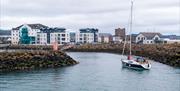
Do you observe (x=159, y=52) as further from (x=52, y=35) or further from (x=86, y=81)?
(x=52, y=35)

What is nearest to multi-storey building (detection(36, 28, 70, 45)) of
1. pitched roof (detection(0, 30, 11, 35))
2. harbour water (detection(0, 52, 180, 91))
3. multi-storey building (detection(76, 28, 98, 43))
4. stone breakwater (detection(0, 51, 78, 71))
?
multi-storey building (detection(76, 28, 98, 43))

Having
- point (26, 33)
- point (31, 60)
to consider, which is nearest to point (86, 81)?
point (31, 60)

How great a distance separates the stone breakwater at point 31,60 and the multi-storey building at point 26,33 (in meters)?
60.4

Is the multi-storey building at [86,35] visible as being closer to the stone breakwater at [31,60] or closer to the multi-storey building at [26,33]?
the multi-storey building at [26,33]

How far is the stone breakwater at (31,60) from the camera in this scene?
129 feet

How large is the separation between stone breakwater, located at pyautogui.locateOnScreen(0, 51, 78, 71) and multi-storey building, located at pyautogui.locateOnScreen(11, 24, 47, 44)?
60381 millimetres

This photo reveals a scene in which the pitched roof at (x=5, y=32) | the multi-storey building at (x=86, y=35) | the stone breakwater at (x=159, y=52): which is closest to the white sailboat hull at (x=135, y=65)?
the stone breakwater at (x=159, y=52)

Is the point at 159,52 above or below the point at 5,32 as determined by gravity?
below

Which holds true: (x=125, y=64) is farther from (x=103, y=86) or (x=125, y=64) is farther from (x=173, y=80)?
(x=103, y=86)

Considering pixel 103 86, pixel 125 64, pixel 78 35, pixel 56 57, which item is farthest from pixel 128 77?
pixel 78 35

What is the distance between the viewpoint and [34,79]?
33062 millimetres

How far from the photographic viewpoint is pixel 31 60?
4219 cm

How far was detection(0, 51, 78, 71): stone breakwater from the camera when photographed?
39344 mm

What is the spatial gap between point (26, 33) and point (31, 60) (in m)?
65.3
